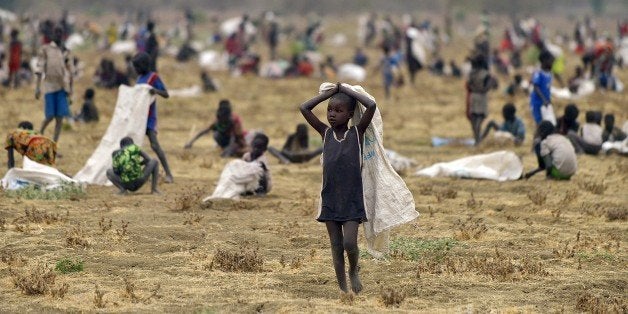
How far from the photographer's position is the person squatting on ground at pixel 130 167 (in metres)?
11.2

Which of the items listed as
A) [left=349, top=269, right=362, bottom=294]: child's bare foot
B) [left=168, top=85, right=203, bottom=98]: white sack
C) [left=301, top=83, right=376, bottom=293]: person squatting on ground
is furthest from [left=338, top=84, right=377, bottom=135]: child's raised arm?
[left=168, top=85, right=203, bottom=98]: white sack

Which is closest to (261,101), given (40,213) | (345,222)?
(40,213)

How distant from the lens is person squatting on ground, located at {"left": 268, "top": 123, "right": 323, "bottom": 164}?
14487mm

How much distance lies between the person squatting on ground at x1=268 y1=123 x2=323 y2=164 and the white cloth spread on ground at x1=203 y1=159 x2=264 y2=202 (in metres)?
3.01

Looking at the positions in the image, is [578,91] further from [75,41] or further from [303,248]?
[75,41]

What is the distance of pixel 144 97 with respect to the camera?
11922 mm

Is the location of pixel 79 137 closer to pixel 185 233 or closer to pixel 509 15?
pixel 185 233

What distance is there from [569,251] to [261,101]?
648 inches

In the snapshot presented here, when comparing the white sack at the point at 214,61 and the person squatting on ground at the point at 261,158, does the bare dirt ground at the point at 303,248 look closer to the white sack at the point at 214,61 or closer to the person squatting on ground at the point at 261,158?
the person squatting on ground at the point at 261,158

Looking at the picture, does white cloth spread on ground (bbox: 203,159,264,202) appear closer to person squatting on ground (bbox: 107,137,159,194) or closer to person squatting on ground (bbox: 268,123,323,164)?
person squatting on ground (bbox: 107,137,159,194)

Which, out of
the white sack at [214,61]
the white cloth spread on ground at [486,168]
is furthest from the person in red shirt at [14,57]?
the white cloth spread on ground at [486,168]

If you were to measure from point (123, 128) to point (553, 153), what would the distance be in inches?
190

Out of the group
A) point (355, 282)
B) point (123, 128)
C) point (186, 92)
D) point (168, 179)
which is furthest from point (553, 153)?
point (186, 92)

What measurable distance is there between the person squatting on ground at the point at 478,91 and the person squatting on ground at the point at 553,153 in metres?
3.35
